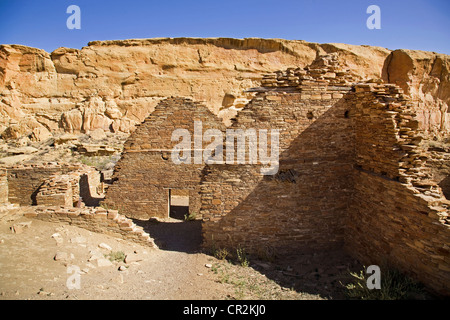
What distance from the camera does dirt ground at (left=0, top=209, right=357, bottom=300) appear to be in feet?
15.3

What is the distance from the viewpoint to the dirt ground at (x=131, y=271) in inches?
184

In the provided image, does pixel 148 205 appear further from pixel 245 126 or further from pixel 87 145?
pixel 87 145

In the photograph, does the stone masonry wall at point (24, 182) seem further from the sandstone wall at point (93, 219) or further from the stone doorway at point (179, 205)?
the stone doorway at point (179, 205)

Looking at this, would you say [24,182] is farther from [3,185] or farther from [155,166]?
[155,166]

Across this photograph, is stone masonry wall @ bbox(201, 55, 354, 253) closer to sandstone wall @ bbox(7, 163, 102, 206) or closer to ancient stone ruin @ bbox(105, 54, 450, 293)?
ancient stone ruin @ bbox(105, 54, 450, 293)

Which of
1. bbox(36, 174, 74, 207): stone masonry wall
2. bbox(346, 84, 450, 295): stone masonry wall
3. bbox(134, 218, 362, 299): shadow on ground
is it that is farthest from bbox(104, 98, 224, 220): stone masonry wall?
bbox(346, 84, 450, 295): stone masonry wall

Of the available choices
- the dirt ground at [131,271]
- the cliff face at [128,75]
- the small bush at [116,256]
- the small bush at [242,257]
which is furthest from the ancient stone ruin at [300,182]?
the cliff face at [128,75]

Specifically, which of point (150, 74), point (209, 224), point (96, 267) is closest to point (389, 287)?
point (209, 224)

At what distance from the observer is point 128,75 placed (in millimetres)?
26188

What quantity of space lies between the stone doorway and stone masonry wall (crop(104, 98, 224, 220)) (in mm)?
794

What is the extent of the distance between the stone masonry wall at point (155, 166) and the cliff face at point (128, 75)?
15583mm

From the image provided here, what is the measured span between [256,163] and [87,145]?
17414 mm

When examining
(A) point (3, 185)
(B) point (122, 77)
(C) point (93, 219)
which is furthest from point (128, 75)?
(C) point (93, 219)
